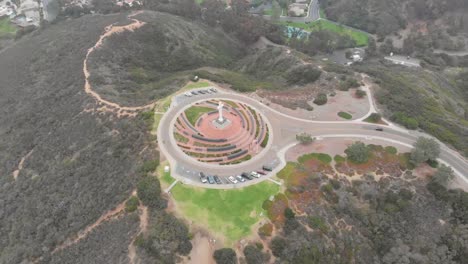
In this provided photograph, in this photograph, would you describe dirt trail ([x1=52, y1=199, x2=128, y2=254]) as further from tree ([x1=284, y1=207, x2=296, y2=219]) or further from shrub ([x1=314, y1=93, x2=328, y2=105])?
shrub ([x1=314, y1=93, x2=328, y2=105])

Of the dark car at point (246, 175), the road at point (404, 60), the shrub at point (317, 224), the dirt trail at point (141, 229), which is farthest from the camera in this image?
the road at point (404, 60)

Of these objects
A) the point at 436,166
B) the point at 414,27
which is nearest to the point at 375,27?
the point at 414,27

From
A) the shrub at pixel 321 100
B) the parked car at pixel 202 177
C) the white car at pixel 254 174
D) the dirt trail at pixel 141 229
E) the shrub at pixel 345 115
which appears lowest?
the dirt trail at pixel 141 229

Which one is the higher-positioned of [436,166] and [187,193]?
[436,166]

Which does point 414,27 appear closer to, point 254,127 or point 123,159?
point 254,127

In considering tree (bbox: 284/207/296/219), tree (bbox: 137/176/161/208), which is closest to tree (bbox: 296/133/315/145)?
tree (bbox: 284/207/296/219)

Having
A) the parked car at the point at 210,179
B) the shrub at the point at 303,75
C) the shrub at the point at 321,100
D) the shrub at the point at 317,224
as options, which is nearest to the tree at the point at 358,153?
the shrub at the point at 317,224

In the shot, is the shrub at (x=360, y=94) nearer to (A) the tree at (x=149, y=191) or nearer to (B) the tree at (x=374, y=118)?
(B) the tree at (x=374, y=118)
